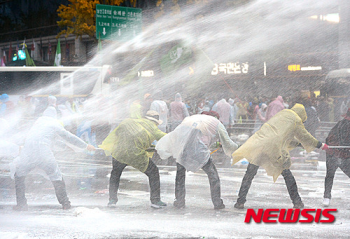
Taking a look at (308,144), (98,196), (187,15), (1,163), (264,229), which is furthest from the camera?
(187,15)

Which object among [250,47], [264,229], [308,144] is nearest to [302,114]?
[308,144]

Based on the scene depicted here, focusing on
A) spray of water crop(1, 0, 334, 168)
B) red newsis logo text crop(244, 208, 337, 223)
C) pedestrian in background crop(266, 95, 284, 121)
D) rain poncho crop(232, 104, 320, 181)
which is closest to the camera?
red newsis logo text crop(244, 208, 337, 223)

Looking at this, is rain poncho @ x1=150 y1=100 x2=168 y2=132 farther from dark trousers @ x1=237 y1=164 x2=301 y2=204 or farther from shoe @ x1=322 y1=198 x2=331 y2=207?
shoe @ x1=322 y1=198 x2=331 y2=207

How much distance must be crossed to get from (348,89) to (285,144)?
534 inches

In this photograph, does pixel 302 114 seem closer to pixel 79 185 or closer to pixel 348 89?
pixel 79 185

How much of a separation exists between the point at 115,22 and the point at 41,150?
47.9ft

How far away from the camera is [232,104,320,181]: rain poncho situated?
596cm

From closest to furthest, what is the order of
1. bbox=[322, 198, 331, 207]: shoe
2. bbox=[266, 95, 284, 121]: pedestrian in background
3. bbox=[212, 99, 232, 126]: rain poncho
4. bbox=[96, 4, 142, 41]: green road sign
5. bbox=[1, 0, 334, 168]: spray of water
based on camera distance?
bbox=[322, 198, 331, 207]: shoe
bbox=[266, 95, 284, 121]: pedestrian in background
bbox=[212, 99, 232, 126]: rain poncho
bbox=[96, 4, 142, 41]: green road sign
bbox=[1, 0, 334, 168]: spray of water

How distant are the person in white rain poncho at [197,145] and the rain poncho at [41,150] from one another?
55.7 inches

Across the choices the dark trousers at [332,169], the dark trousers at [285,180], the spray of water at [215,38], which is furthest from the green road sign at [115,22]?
the dark trousers at [332,169]

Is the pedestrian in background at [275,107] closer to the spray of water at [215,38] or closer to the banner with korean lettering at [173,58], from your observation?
the banner with korean lettering at [173,58]

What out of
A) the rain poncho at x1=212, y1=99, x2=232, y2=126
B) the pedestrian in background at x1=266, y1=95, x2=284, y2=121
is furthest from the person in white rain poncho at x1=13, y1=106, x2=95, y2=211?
the rain poncho at x1=212, y1=99, x2=232, y2=126

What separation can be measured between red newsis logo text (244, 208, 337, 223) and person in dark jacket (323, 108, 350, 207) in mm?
367

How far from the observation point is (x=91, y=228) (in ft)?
17.3
